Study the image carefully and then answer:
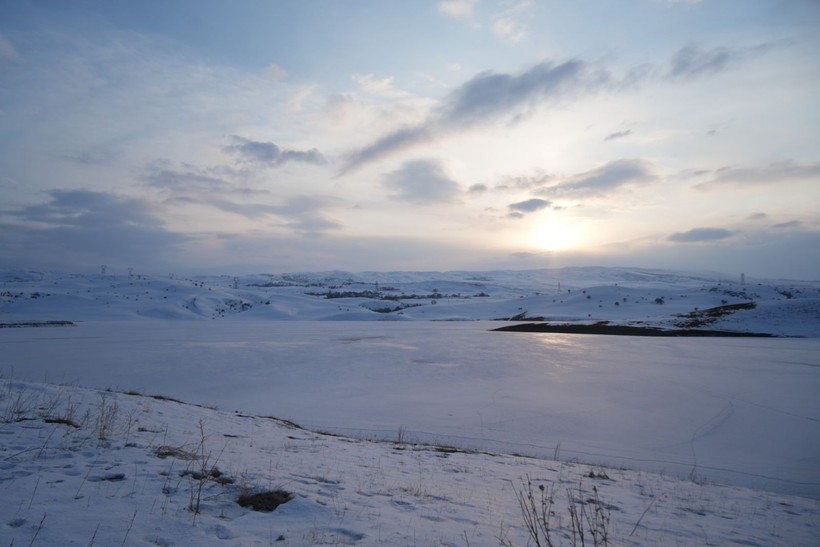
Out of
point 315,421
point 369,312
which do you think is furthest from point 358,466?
point 369,312

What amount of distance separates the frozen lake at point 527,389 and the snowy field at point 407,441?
0.10 m

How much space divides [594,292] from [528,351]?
33.4 meters

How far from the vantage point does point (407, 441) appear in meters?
10.1

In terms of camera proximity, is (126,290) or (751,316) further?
(126,290)

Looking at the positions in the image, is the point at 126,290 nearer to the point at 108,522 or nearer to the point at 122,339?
the point at 122,339

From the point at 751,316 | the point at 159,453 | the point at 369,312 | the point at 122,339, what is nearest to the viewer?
the point at 159,453

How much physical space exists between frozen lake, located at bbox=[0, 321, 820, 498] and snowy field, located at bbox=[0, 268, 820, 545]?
0.32ft

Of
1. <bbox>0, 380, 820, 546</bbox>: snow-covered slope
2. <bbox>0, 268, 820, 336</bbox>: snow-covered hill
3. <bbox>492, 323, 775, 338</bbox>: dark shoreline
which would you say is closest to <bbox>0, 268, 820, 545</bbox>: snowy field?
<bbox>0, 380, 820, 546</bbox>: snow-covered slope

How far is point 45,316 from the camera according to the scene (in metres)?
45.0

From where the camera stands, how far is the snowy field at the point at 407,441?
169 inches

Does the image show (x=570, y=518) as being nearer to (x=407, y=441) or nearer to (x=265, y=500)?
(x=265, y=500)

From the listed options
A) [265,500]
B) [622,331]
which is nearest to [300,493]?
[265,500]

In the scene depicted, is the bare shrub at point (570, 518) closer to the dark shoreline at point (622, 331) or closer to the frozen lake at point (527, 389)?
the frozen lake at point (527, 389)

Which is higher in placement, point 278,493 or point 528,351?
point 278,493
